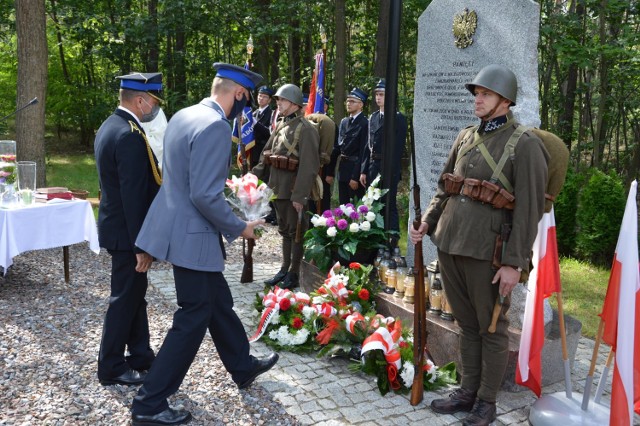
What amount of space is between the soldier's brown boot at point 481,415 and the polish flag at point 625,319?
2.33 feet

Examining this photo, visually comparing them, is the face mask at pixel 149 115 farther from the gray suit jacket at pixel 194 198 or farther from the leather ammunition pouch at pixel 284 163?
the leather ammunition pouch at pixel 284 163

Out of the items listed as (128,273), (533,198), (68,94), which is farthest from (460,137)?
(68,94)

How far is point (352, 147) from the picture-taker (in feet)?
30.2

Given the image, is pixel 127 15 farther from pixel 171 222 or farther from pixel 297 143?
pixel 171 222

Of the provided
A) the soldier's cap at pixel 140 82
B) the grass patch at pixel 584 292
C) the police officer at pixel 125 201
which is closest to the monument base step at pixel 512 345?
the grass patch at pixel 584 292

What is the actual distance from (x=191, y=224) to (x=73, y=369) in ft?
5.81

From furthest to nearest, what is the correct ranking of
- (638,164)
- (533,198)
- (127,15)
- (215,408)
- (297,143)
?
(127,15)
(638,164)
(297,143)
(215,408)
(533,198)

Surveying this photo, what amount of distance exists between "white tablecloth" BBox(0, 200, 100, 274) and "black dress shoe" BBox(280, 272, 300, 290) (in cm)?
193

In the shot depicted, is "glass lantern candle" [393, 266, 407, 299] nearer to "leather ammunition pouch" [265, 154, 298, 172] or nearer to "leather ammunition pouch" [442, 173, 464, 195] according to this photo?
"leather ammunition pouch" [442, 173, 464, 195]

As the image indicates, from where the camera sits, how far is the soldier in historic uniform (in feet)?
19.8

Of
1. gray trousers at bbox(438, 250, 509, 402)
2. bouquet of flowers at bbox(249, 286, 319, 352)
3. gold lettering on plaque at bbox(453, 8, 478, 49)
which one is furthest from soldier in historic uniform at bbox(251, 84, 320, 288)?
gray trousers at bbox(438, 250, 509, 402)

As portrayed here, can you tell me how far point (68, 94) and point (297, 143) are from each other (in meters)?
16.6

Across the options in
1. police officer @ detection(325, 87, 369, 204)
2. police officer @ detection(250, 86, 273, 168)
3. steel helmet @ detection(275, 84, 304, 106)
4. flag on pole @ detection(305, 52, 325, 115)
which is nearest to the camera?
steel helmet @ detection(275, 84, 304, 106)

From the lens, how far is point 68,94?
20062mm
